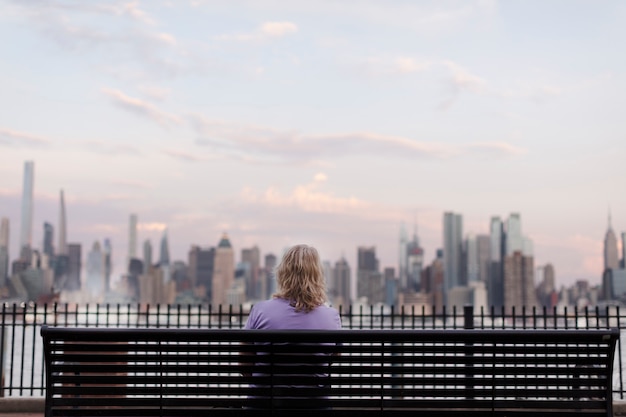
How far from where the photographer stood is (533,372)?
4.32 meters

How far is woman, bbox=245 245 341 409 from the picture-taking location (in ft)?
13.9

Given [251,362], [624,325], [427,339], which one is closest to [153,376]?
[251,362]

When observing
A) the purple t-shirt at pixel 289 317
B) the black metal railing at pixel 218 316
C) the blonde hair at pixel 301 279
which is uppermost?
the blonde hair at pixel 301 279

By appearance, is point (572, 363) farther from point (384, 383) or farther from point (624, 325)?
point (624, 325)

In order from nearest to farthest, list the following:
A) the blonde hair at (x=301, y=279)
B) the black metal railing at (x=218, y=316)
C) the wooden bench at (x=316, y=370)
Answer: the wooden bench at (x=316, y=370) < the blonde hair at (x=301, y=279) < the black metal railing at (x=218, y=316)

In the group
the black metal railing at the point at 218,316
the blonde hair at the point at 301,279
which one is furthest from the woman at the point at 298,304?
the black metal railing at the point at 218,316

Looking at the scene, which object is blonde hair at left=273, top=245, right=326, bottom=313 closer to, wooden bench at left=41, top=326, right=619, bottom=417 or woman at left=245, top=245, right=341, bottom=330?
woman at left=245, top=245, right=341, bottom=330

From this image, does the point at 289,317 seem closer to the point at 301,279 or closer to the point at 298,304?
the point at 298,304

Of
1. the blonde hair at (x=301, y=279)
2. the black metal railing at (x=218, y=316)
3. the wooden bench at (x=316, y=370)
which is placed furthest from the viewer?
the black metal railing at (x=218, y=316)

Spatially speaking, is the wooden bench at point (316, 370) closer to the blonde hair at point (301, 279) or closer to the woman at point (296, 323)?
the woman at point (296, 323)

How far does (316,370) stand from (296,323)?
0.34 meters

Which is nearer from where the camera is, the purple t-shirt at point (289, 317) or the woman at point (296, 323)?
the woman at point (296, 323)

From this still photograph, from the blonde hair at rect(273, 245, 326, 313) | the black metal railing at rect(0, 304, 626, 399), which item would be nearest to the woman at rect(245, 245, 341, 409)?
the blonde hair at rect(273, 245, 326, 313)

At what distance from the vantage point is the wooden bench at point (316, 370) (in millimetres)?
4199
